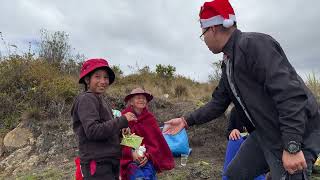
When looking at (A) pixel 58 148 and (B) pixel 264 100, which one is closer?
(B) pixel 264 100

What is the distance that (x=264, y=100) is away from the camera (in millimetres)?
3324

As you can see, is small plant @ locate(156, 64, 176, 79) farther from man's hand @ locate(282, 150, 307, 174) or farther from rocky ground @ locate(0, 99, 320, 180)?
man's hand @ locate(282, 150, 307, 174)

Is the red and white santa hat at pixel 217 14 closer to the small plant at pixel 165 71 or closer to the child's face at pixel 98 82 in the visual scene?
the child's face at pixel 98 82

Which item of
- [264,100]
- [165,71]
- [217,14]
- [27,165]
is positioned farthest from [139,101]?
[165,71]

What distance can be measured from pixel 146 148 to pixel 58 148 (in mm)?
A: 5070

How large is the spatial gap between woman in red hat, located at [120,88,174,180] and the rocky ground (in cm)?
201

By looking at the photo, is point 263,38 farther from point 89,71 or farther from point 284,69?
point 89,71

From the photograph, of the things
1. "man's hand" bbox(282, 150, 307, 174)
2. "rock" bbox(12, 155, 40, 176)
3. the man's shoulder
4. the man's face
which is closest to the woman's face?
the man's face

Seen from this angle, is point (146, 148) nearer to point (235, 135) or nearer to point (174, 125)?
point (174, 125)

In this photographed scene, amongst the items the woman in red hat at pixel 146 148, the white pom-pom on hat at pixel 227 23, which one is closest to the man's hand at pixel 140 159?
the woman in red hat at pixel 146 148

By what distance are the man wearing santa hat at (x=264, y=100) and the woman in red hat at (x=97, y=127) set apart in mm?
995

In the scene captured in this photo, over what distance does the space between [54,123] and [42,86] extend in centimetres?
161

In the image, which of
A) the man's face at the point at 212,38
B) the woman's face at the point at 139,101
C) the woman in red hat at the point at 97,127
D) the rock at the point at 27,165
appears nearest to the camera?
the man's face at the point at 212,38

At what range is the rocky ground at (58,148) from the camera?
7.73 metres
